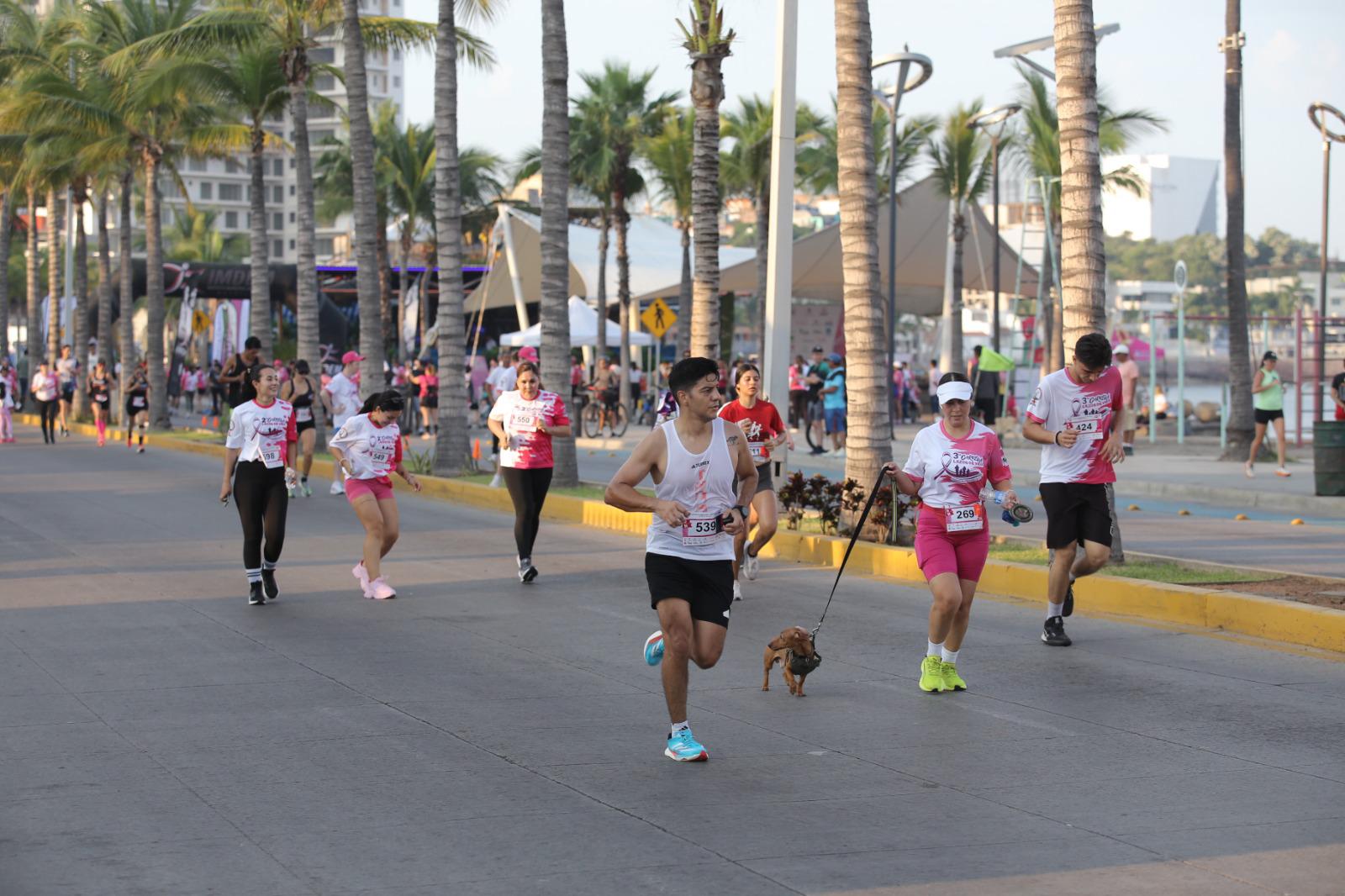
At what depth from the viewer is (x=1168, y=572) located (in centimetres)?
1205

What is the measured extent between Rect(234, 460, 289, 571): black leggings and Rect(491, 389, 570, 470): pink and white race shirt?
1.95m

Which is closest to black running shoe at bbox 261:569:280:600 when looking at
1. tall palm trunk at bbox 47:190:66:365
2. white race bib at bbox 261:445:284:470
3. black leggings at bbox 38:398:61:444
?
white race bib at bbox 261:445:284:470

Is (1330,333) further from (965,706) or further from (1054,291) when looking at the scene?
(965,706)

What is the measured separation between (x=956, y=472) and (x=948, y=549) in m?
0.41

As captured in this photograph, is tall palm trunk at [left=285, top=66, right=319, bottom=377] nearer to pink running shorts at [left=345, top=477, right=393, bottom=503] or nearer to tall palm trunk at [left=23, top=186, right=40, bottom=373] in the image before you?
pink running shorts at [left=345, top=477, right=393, bottom=503]

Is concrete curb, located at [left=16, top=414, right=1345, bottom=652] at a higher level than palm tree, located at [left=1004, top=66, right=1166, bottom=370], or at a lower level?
lower

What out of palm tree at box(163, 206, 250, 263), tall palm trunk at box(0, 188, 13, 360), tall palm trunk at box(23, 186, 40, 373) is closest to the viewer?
tall palm trunk at box(23, 186, 40, 373)

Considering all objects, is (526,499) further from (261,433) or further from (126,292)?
(126,292)

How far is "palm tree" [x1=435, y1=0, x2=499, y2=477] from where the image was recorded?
74.6 ft

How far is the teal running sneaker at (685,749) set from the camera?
691 cm

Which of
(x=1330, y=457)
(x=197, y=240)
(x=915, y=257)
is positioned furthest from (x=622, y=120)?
(x=197, y=240)

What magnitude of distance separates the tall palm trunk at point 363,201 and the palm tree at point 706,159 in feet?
22.1

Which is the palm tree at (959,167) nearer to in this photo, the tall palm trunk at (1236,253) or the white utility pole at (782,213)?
the tall palm trunk at (1236,253)

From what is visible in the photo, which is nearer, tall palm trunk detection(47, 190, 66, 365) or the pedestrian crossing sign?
the pedestrian crossing sign
